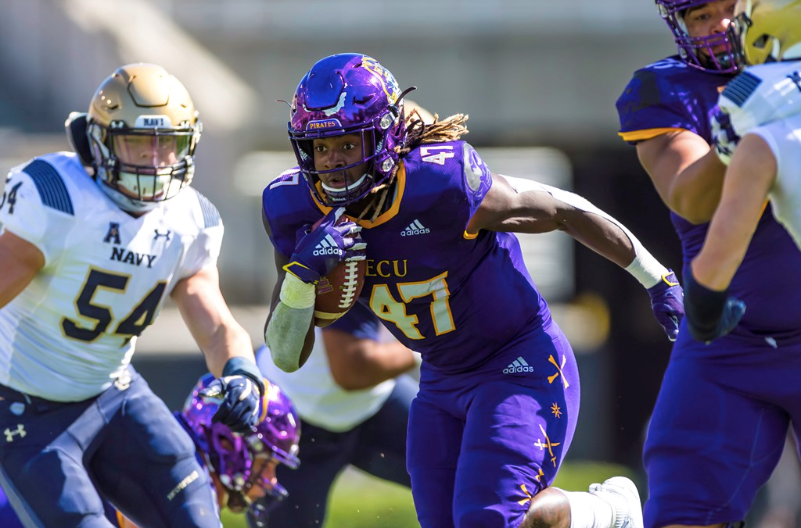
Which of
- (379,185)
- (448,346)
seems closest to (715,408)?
(448,346)

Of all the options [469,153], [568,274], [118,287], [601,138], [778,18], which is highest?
[778,18]

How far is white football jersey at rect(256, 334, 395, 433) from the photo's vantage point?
17.0 ft

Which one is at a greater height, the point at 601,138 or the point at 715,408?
the point at 715,408

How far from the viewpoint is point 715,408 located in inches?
123

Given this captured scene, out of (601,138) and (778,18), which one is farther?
(601,138)

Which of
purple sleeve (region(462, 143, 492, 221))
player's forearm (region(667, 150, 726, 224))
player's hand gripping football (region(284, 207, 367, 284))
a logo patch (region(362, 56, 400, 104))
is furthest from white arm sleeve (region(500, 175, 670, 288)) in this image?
player's forearm (region(667, 150, 726, 224))

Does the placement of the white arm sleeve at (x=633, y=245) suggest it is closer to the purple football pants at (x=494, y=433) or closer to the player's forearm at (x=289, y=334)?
the purple football pants at (x=494, y=433)

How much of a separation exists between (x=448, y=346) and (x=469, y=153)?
57cm

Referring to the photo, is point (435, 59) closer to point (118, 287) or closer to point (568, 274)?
point (568, 274)

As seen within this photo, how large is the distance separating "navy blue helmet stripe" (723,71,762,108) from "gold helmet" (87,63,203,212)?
2124 mm

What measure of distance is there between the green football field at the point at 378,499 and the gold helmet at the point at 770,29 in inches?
158

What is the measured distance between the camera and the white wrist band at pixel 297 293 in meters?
3.41

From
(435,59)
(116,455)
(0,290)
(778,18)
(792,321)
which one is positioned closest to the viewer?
(778,18)

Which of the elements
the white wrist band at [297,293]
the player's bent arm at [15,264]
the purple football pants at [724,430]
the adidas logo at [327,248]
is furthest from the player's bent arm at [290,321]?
the purple football pants at [724,430]
